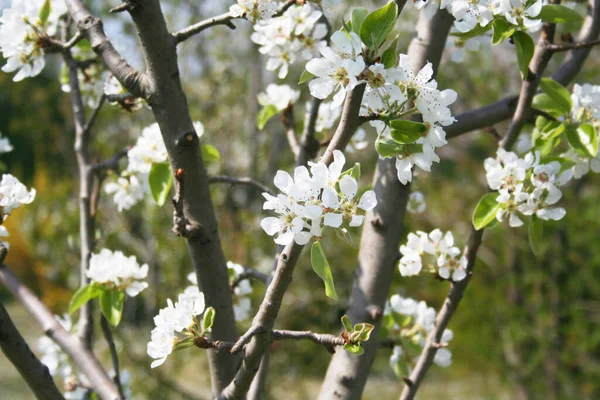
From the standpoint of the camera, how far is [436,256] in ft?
3.83

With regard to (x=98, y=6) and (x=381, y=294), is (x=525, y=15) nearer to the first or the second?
(x=381, y=294)

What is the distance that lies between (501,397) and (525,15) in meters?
5.80

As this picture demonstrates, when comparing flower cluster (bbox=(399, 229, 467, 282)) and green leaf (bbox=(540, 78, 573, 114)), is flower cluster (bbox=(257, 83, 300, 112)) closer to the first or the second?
flower cluster (bbox=(399, 229, 467, 282))

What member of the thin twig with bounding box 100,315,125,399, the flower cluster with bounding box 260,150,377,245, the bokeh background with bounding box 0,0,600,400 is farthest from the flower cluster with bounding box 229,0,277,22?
the bokeh background with bounding box 0,0,600,400

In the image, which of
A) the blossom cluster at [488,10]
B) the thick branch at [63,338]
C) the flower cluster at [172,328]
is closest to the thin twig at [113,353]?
the thick branch at [63,338]

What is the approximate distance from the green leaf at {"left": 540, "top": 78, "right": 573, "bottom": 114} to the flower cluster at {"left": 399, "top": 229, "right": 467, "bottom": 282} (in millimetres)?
300

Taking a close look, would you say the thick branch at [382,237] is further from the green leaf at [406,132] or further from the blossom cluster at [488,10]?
the green leaf at [406,132]

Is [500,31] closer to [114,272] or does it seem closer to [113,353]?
[114,272]

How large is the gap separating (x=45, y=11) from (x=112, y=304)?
1.88ft

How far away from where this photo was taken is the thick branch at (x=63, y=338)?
1.15 meters

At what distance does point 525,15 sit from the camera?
35.6 inches

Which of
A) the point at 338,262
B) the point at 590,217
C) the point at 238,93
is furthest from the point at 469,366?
the point at 238,93

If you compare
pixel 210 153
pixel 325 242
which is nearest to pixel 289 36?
pixel 210 153

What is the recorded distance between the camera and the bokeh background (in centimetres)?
463
